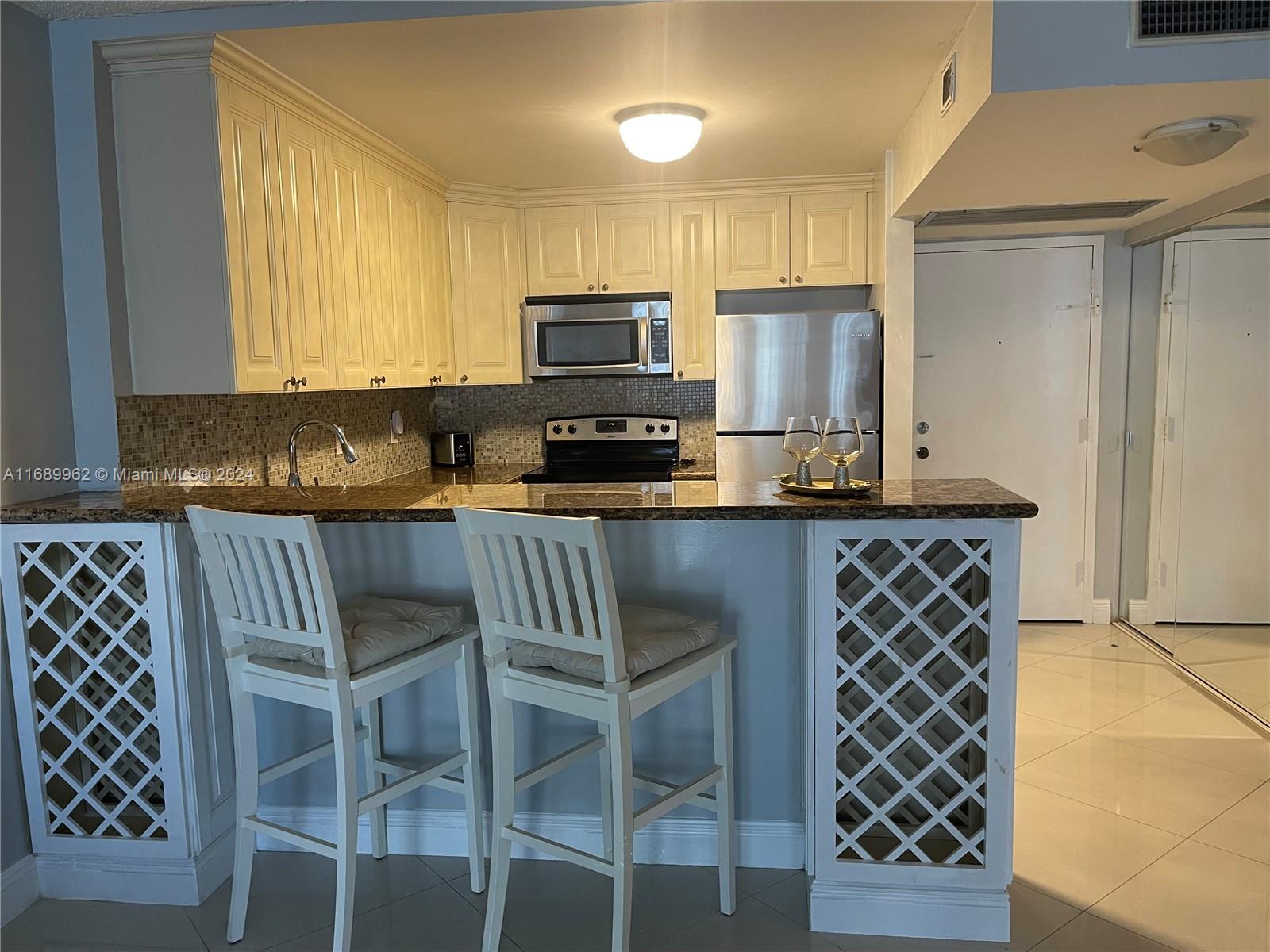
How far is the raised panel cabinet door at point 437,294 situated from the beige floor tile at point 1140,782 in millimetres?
2883

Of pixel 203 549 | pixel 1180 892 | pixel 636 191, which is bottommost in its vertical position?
pixel 1180 892

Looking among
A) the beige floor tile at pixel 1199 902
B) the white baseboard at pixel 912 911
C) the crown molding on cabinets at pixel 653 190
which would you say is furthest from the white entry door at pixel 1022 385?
the white baseboard at pixel 912 911

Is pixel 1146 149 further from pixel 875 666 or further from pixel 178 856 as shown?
pixel 178 856

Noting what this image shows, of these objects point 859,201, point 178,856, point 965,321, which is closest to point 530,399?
point 859,201

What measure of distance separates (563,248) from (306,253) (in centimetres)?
164

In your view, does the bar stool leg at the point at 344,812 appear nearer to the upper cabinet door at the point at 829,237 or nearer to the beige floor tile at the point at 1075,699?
the beige floor tile at the point at 1075,699

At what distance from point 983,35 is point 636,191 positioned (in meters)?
2.31

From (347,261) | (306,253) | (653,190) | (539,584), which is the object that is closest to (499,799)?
(539,584)

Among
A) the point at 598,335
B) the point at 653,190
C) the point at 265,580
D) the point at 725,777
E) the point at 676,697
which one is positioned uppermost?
the point at 653,190

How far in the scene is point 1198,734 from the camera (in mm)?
3271

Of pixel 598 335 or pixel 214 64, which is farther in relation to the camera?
pixel 598 335

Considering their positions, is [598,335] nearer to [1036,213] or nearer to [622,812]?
[1036,213]

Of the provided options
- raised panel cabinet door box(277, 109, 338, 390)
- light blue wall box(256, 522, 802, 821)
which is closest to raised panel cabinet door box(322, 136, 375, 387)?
raised panel cabinet door box(277, 109, 338, 390)

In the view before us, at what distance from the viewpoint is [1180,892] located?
90.2 inches
